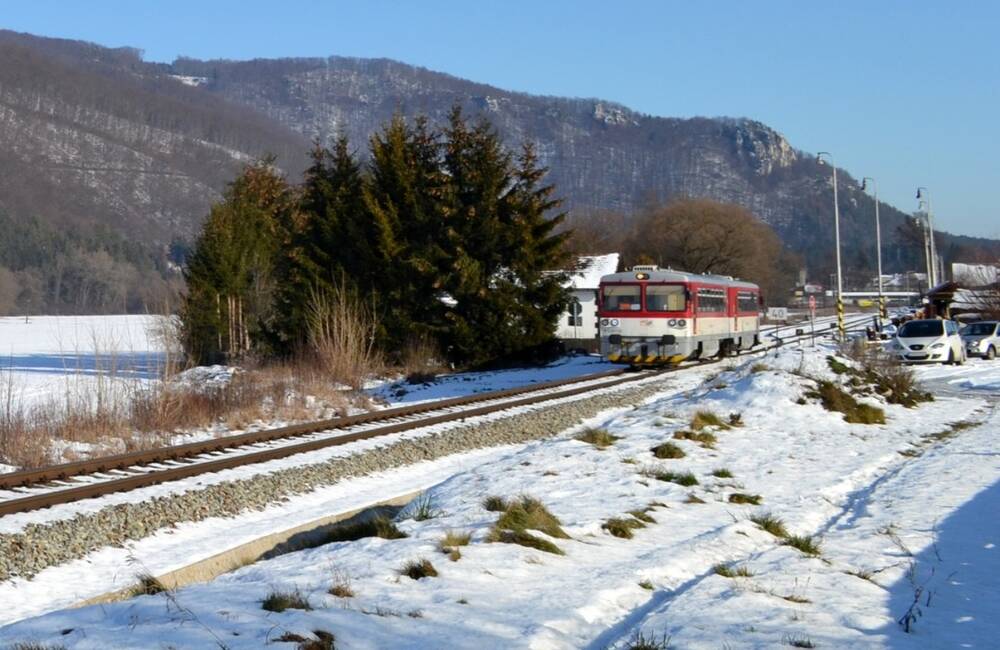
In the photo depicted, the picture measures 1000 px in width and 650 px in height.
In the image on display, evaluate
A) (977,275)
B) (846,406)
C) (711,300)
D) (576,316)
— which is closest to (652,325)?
(711,300)

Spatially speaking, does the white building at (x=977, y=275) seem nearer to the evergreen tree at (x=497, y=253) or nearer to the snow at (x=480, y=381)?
the snow at (x=480, y=381)

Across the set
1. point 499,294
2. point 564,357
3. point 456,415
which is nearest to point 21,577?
point 456,415

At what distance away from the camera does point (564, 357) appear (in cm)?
4072

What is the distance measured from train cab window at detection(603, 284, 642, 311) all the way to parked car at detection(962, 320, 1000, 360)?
14.4 metres

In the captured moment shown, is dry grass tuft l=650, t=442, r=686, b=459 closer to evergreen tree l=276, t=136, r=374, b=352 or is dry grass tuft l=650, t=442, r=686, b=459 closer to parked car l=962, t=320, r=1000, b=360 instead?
evergreen tree l=276, t=136, r=374, b=352

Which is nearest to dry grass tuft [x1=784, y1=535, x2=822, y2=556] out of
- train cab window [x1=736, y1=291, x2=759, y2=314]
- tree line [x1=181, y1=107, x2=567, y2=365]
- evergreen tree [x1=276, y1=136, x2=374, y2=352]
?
tree line [x1=181, y1=107, x2=567, y2=365]

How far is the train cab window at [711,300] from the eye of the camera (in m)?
35.0

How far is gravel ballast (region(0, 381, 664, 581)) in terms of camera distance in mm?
9883

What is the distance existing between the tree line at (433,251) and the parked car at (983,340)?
1557 centimetres

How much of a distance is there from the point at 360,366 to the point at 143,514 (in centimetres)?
1622

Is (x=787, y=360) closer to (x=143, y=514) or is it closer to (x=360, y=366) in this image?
(x=360, y=366)

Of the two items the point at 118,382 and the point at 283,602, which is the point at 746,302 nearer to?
the point at 118,382

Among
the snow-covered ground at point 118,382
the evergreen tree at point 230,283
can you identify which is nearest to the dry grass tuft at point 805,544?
the snow-covered ground at point 118,382

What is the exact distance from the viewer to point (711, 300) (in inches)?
1436
